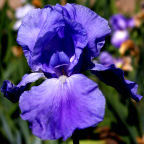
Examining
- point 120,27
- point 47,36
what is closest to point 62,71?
point 47,36

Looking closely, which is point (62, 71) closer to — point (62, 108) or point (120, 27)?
point (62, 108)

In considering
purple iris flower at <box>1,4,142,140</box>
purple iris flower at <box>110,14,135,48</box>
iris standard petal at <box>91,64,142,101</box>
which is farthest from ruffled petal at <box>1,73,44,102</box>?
purple iris flower at <box>110,14,135,48</box>

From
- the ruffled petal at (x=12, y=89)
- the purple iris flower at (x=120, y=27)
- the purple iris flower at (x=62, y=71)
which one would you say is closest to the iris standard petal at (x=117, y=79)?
the purple iris flower at (x=62, y=71)

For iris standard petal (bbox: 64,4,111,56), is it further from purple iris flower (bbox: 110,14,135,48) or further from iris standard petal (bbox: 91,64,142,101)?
purple iris flower (bbox: 110,14,135,48)

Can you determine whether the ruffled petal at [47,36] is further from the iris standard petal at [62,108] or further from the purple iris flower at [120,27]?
the purple iris flower at [120,27]

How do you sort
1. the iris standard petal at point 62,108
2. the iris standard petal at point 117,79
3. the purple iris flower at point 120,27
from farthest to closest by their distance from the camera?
the purple iris flower at point 120,27
the iris standard petal at point 117,79
the iris standard petal at point 62,108

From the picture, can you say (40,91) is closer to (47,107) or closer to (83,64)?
(47,107)

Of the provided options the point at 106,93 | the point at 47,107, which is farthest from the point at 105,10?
the point at 47,107
